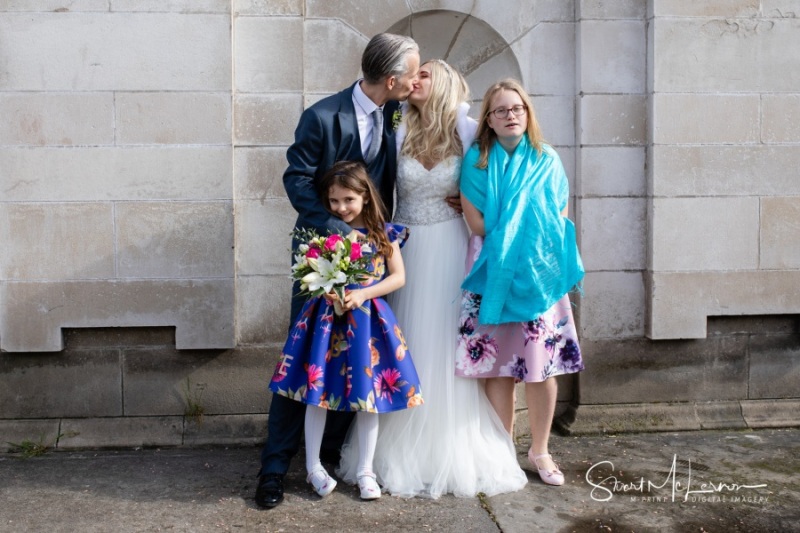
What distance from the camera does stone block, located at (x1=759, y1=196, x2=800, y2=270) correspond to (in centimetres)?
537

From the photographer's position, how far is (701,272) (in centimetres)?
534

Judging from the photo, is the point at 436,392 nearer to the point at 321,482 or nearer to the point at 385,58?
the point at 321,482

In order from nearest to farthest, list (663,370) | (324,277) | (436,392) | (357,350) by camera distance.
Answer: (324,277)
(357,350)
(436,392)
(663,370)

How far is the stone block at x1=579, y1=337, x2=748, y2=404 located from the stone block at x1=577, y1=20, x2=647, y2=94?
4.86 ft

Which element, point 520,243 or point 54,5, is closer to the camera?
point 520,243

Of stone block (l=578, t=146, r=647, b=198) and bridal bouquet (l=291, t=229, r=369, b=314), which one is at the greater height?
stone block (l=578, t=146, r=647, b=198)

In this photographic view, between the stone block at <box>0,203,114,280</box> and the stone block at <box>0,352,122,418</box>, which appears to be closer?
the stone block at <box>0,203,114,280</box>

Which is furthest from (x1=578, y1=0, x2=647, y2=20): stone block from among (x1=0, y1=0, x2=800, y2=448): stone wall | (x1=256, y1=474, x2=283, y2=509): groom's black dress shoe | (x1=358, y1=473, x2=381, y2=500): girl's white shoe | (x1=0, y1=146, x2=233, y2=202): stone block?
(x1=256, y1=474, x2=283, y2=509): groom's black dress shoe

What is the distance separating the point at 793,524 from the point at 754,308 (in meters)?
1.73

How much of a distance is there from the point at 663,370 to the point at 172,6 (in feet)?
11.4

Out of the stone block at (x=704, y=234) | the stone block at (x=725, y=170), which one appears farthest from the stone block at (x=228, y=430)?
the stone block at (x=725, y=170)

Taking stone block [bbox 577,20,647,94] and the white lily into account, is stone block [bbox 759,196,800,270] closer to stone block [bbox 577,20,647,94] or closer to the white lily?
stone block [bbox 577,20,647,94]

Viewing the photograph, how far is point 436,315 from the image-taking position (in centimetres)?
447

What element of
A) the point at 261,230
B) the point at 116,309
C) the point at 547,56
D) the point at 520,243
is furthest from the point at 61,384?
the point at 547,56
